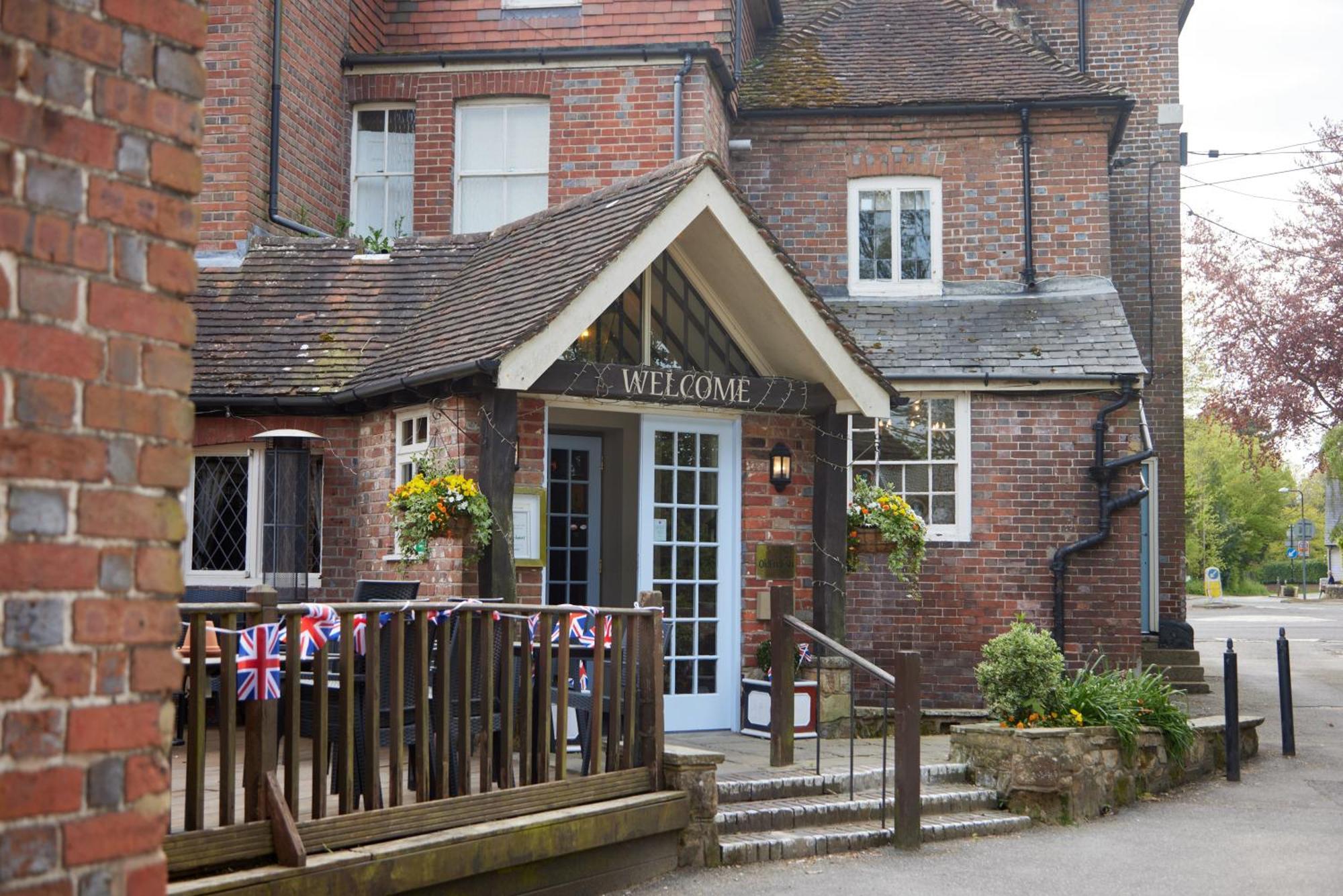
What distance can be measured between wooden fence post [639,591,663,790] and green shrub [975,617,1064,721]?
329cm

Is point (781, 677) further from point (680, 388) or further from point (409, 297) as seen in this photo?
point (409, 297)

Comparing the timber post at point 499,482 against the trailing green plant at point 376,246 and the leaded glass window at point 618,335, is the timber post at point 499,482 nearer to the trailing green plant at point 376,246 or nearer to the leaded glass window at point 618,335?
the leaded glass window at point 618,335

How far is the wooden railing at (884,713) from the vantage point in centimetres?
874

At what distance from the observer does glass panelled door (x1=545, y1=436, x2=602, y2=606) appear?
43.5 feet

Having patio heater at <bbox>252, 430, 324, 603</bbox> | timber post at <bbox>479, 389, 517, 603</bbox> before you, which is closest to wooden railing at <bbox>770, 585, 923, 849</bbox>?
timber post at <bbox>479, 389, 517, 603</bbox>

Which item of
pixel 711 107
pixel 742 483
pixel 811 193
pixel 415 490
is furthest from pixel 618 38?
pixel 415 490

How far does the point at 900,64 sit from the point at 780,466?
7.39 meters

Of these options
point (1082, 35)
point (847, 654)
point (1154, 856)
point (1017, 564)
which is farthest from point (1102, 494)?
point (1082, 35)

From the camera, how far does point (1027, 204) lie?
1566cm

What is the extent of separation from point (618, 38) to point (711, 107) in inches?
53.7

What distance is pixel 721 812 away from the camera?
28.1ft

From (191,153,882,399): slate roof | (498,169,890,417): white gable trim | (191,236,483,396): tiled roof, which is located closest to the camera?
(498,169,890,417): white gable trim

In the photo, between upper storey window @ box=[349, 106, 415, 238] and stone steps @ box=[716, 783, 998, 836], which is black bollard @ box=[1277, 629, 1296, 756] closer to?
stone steps @ box=[716, 783, 998, 836]

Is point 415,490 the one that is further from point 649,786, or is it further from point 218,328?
point 218,328
